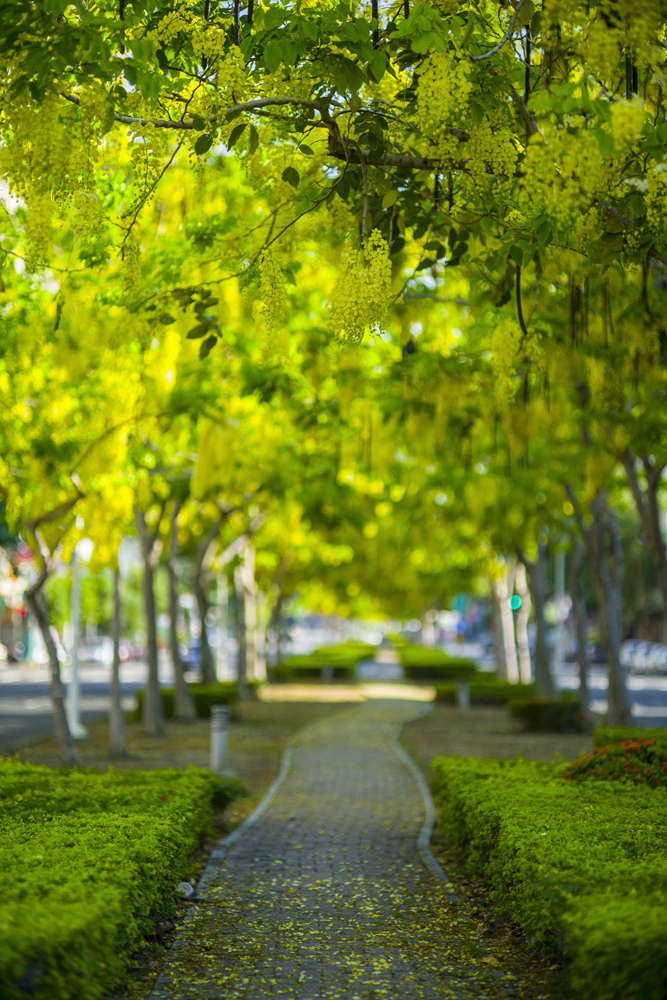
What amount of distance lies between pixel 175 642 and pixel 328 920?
44.1 ft

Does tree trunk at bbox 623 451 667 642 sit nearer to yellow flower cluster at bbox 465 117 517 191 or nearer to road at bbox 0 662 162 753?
yellow flower cluster at bbox 465 117 517 191

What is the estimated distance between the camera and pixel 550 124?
18.0 feet

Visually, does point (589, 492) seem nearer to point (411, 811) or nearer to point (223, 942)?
point (411, 811)

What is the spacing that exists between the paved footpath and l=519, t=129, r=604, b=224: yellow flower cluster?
3.79m

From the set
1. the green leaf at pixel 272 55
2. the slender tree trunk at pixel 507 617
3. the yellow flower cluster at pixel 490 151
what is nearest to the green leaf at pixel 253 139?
the green leaf at pixel 272 55

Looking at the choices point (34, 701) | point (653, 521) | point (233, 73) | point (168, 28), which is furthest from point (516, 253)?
point (34, 701)

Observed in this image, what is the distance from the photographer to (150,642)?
17.2 meters

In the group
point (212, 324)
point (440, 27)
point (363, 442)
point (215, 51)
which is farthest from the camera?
point (363, 442)

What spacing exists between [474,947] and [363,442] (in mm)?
8093

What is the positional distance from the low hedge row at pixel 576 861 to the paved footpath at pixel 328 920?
38 cm

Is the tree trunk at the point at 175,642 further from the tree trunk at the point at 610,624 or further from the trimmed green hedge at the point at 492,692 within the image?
the trimmed green hedge at the point at 492,692

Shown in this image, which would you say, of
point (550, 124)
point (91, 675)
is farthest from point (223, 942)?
point (91, 675)

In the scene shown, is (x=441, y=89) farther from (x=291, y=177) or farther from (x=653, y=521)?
(x=653, y=521)

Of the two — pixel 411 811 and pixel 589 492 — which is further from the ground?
pixel 589 492
